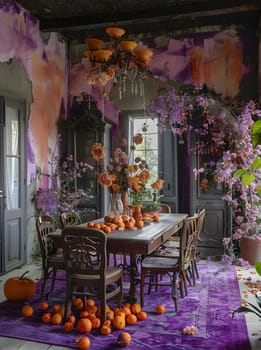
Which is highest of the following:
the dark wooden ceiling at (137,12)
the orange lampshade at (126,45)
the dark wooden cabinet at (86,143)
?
the dark wooden ceiling at (137,12)

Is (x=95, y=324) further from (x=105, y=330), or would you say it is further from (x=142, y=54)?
(x=142, y=54)

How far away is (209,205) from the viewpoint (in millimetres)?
5602

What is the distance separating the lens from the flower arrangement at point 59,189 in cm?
568

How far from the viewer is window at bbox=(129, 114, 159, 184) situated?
629cm

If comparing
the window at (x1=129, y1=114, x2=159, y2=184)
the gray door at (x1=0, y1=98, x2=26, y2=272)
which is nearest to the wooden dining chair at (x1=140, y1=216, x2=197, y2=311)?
the gray door at (x1=0, y1=98, x2=26, y2=272)

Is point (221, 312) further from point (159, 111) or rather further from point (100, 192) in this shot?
point (159, 111)

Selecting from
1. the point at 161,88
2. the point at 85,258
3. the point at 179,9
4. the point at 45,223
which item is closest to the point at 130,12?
the point at 179,9

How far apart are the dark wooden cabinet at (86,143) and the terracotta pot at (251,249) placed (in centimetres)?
235

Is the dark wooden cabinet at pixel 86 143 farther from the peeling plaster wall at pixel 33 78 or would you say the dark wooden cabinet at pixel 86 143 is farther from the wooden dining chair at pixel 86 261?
the wooden dining chair at pixel 86 261

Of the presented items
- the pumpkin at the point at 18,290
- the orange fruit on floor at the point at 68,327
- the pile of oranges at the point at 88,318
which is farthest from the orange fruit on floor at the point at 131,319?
the pumpkin at the point at 18,290

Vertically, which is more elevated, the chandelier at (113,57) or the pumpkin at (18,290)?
the chandelier at (113,57)

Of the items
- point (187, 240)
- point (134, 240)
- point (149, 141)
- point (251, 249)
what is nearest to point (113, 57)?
point (134, 240)

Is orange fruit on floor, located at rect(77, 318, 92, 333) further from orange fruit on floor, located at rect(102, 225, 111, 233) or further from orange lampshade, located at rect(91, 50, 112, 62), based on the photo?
orange lampshade, located at rect(91, 50, 112, 62)

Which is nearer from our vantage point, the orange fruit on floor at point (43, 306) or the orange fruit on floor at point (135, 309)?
the orange fruit on floor at point (135, 309)
